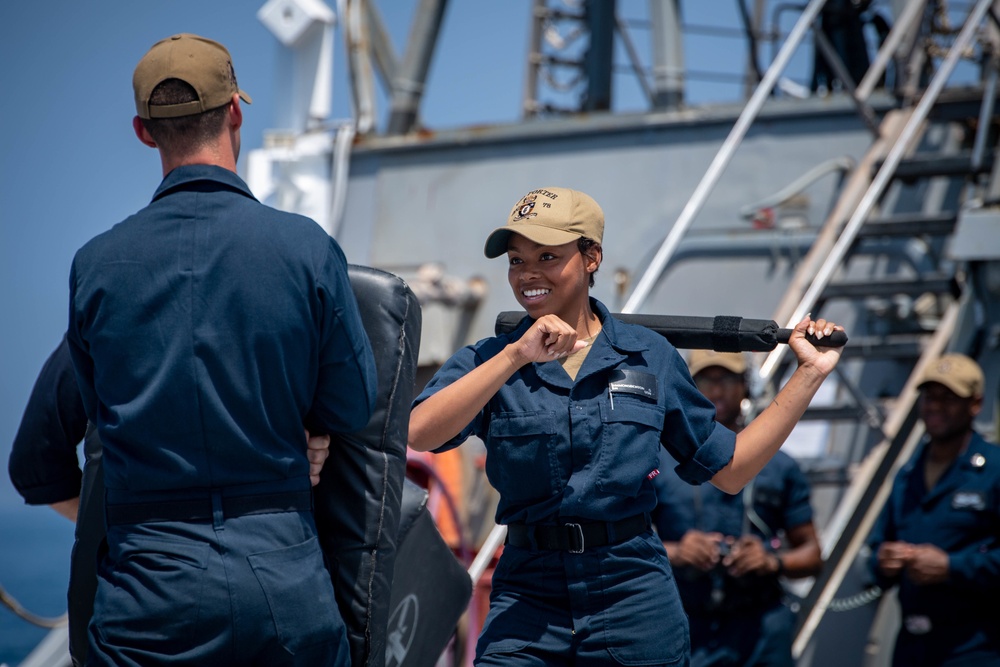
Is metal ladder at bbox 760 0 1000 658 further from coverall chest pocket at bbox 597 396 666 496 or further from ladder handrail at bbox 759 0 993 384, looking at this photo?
coverall chest pocket at bbox 597 396 666 496

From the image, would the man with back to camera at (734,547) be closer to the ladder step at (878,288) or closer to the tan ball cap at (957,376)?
the tan ball cap at (957,376)

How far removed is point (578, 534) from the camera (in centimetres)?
266

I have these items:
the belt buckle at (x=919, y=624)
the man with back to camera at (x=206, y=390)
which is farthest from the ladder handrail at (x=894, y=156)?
the man with back to camera at (x=206, y=390)

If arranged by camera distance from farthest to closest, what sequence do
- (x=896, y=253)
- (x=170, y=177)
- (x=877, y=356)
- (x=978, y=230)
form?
(x=896, y=253), (x=877, y=356), (x=978, y=230), (x=170, y=177)

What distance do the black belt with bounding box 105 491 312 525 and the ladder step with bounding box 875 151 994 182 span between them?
494 centimetres

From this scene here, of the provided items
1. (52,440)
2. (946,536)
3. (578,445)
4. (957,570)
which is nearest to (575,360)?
(578,445)

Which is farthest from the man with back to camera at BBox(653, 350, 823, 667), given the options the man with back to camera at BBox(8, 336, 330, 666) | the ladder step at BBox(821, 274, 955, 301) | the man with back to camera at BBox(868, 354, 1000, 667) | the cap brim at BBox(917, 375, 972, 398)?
the man with back to camera at BBox(8, 336, 330, 666)

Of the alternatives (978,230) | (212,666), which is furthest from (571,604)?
(978,230)

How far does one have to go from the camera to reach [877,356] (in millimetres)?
6270

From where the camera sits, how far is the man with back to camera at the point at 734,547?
444 centimetres

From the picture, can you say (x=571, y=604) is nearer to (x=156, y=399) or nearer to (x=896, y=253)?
(x=156, y=399)

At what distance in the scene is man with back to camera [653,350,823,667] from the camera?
444 centimetres

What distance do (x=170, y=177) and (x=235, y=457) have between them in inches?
22.8

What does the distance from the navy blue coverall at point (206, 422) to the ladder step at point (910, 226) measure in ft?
14.9
